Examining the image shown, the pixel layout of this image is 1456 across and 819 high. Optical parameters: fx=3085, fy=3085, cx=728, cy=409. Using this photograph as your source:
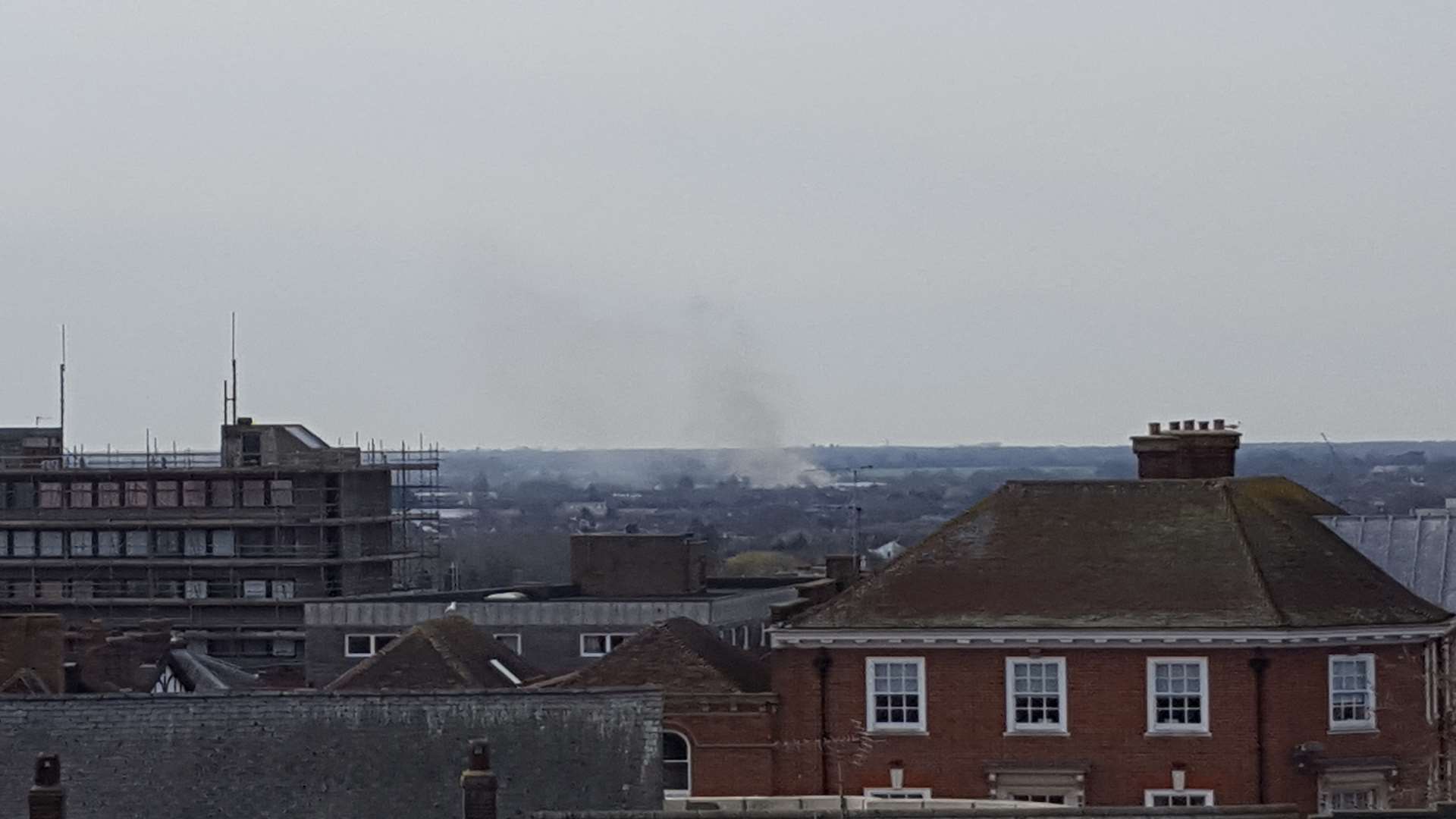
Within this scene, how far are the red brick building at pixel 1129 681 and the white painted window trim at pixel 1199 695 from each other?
0.03m

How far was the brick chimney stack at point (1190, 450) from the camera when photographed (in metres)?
64.2

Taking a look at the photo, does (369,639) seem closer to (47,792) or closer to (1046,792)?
(1046,792)

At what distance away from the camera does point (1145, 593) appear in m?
59.1

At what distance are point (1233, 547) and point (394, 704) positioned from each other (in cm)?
2006

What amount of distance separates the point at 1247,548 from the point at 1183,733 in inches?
162

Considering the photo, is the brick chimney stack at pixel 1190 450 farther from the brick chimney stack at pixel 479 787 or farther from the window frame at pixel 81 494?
the window frame at pixel 81 494

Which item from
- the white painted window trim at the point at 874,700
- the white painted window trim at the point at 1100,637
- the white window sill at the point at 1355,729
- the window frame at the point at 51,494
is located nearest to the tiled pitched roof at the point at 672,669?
the white painted window trim at the point at 1100,637

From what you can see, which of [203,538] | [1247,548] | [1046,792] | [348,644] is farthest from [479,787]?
[203,538]

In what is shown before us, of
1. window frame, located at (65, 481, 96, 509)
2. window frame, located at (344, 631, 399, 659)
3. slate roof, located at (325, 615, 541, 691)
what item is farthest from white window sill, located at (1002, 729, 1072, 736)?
window frame, located at (65, 481, 96, 509)

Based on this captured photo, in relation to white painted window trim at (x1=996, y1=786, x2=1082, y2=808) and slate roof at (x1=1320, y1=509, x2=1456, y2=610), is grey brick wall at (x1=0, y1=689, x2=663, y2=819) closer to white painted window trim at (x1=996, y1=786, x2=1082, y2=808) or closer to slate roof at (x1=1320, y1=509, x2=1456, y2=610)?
white painted window trim at (x1=996, y1=786, x2=1082, y2=808)

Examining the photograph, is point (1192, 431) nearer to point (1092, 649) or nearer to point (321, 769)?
point (1092, 649)

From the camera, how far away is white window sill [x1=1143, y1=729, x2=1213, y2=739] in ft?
189

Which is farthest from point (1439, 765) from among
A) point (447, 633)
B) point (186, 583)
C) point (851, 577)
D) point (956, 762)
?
point (186, 583)

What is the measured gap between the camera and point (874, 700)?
5897cm
